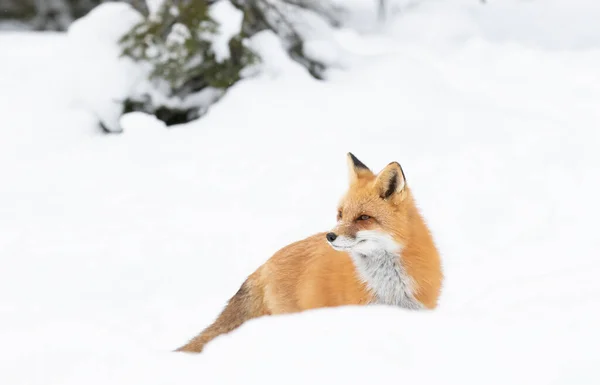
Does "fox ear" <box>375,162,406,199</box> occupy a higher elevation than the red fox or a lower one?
higher

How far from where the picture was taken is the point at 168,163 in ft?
29.1

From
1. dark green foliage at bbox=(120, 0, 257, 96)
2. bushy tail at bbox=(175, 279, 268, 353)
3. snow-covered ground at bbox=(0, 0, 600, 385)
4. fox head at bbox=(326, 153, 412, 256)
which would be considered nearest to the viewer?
snow-covered ground at bbox=(0, 0, 600, 385)

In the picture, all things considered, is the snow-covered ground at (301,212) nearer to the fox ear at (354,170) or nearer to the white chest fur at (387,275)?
the white chest fur at (387,275)

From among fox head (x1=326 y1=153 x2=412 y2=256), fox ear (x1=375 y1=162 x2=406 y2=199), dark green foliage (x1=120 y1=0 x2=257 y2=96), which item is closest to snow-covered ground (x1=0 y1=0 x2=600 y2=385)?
dark green foliage (x1=120 y1=0 x2=257 y2=96)

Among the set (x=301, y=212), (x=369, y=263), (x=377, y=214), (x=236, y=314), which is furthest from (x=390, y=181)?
(x=301, y=212)

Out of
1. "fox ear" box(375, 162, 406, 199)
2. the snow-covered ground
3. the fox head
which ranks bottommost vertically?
the snow-covered ground

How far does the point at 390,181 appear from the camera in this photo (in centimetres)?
395

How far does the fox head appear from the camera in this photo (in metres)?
3.85

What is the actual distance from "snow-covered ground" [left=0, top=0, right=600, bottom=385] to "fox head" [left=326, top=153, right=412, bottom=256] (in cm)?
61

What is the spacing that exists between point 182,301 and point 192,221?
148 centimetres

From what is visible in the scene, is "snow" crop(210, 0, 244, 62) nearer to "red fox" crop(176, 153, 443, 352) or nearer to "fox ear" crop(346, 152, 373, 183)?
"fox ear" crop(346, 152, 373, 183)

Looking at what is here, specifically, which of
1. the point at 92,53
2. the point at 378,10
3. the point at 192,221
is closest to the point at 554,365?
the point at 192,221

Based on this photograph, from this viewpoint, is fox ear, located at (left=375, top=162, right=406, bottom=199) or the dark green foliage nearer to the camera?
fox ear, located at (left=375, top=162, right=406, bottom=199)

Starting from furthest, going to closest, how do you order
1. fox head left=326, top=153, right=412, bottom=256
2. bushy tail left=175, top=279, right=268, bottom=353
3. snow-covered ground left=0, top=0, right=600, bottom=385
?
bushy tail left=175, top=279, right=268, bottom=353, fox head left=326, top=153, right=412, bottom=256, snow-covered ground left=0, top=0, right=600, bottom=385
